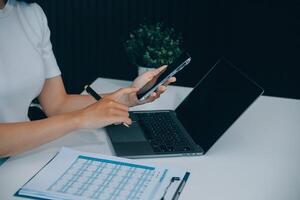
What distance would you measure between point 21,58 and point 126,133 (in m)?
0.48

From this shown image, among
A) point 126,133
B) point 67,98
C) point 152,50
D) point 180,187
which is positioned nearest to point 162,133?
point 126,133

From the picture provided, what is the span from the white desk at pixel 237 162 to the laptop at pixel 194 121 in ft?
0.13

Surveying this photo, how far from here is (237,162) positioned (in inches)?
51.0

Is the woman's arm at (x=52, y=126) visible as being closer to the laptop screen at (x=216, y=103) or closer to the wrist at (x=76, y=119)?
the wrist at (x=76, y=119)

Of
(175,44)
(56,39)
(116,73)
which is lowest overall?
(116,73)

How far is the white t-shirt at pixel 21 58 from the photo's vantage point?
1559 mm

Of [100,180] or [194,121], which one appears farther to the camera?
[194,121]

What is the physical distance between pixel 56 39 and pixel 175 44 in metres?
1.07

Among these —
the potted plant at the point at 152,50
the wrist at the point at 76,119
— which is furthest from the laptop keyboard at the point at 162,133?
the potted plant at the point at 152,50

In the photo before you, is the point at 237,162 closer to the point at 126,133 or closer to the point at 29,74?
the point at 126,133

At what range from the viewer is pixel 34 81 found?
5.30ft

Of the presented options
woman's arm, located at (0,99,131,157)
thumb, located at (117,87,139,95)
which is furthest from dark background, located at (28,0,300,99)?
woman's arm, located at (0,99,131,157)

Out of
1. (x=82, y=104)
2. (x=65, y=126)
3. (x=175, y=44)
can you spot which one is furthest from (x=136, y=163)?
(x=175, y=44)

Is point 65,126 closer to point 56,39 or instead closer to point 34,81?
point 34,81
